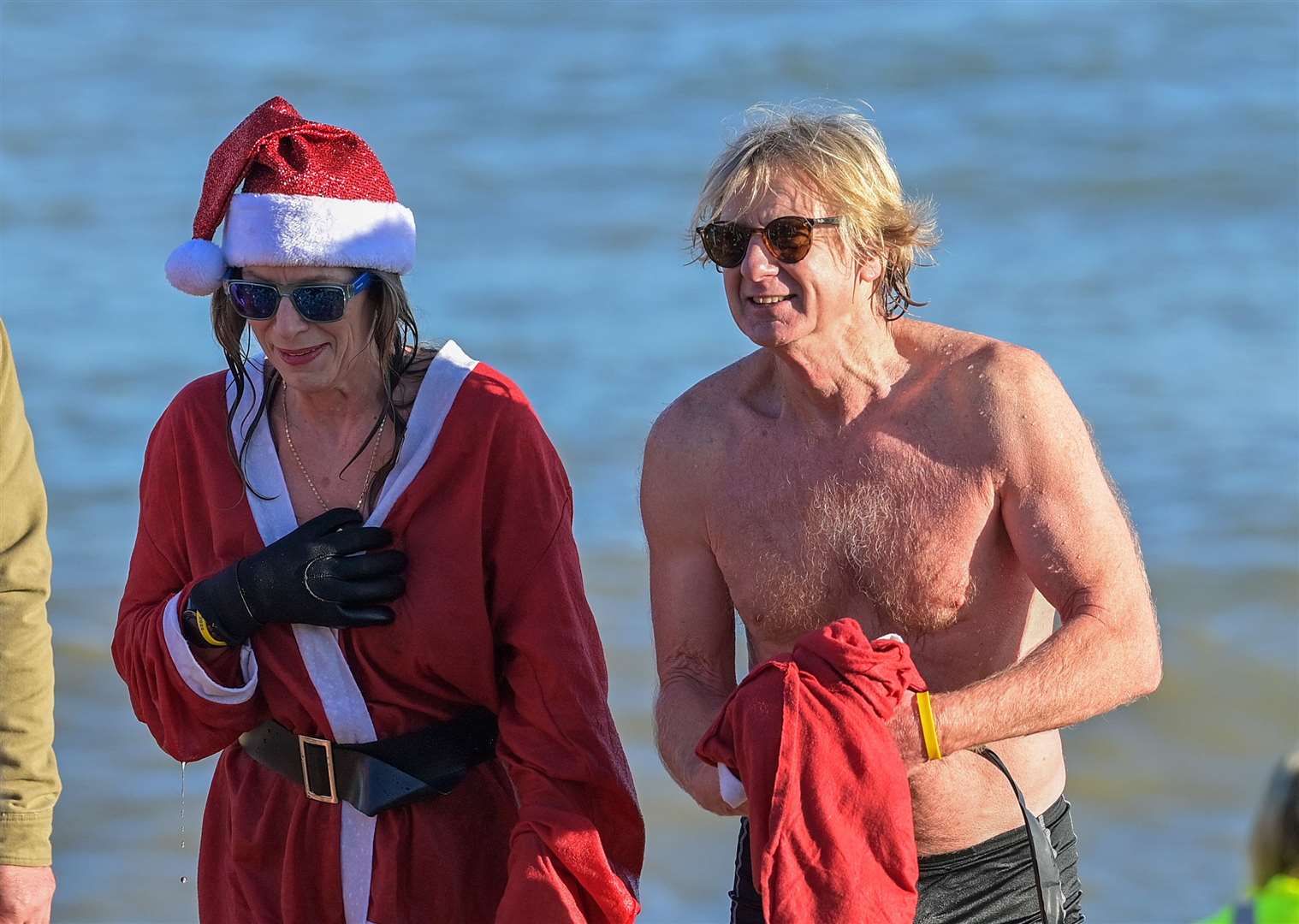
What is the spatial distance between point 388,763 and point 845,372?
101 centimetres

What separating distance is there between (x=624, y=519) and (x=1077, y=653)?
5945 mm

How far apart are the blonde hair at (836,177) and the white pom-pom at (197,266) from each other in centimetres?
82

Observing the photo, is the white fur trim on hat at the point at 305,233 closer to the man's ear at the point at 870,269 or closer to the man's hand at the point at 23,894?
the man's ear at the point at 870,269

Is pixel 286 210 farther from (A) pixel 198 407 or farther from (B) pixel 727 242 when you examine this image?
(B) pixel 727 242

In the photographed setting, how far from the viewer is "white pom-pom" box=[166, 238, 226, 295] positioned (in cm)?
321

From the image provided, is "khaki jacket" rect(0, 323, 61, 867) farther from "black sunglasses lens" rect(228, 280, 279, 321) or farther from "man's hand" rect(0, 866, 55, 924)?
"black sunglasses lens" rect(228, 280, 279, 321)

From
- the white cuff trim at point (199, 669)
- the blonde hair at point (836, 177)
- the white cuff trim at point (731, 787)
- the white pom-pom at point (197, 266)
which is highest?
the blonde hair at point (836, 177)

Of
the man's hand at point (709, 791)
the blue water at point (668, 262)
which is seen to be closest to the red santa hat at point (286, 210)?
the blue water at point (668, 262)

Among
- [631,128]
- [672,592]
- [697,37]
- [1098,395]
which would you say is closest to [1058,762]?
[672,592]

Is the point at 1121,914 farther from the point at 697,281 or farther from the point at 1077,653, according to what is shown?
the point at 697,281

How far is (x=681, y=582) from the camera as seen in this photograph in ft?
10.7

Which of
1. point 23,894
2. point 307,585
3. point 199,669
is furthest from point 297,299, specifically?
point 23,894

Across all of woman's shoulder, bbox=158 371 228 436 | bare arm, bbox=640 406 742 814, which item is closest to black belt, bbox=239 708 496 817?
bare arm, bbox=640 406 742 814

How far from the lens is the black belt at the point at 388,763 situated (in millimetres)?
3174
